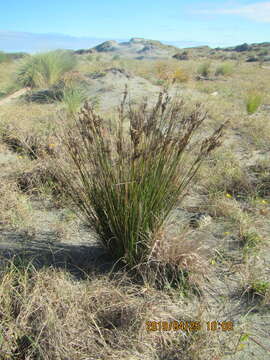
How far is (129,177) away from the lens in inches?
82.3

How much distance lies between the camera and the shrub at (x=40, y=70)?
1098cm

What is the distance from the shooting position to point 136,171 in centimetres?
210

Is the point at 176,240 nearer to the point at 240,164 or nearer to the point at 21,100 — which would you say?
the point at 240,164

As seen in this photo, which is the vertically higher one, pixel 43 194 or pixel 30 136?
pixel 30 136

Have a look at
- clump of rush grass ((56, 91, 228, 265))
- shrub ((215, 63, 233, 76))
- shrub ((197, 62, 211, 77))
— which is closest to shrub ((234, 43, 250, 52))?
shrub ((215, 63, 233, 76))

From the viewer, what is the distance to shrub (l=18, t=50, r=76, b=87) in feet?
36.0

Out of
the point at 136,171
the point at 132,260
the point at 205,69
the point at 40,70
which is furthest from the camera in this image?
the point at 205,69

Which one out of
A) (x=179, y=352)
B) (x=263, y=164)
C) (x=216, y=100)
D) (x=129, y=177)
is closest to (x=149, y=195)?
(x=129, y=177)

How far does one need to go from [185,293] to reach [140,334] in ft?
1.73
